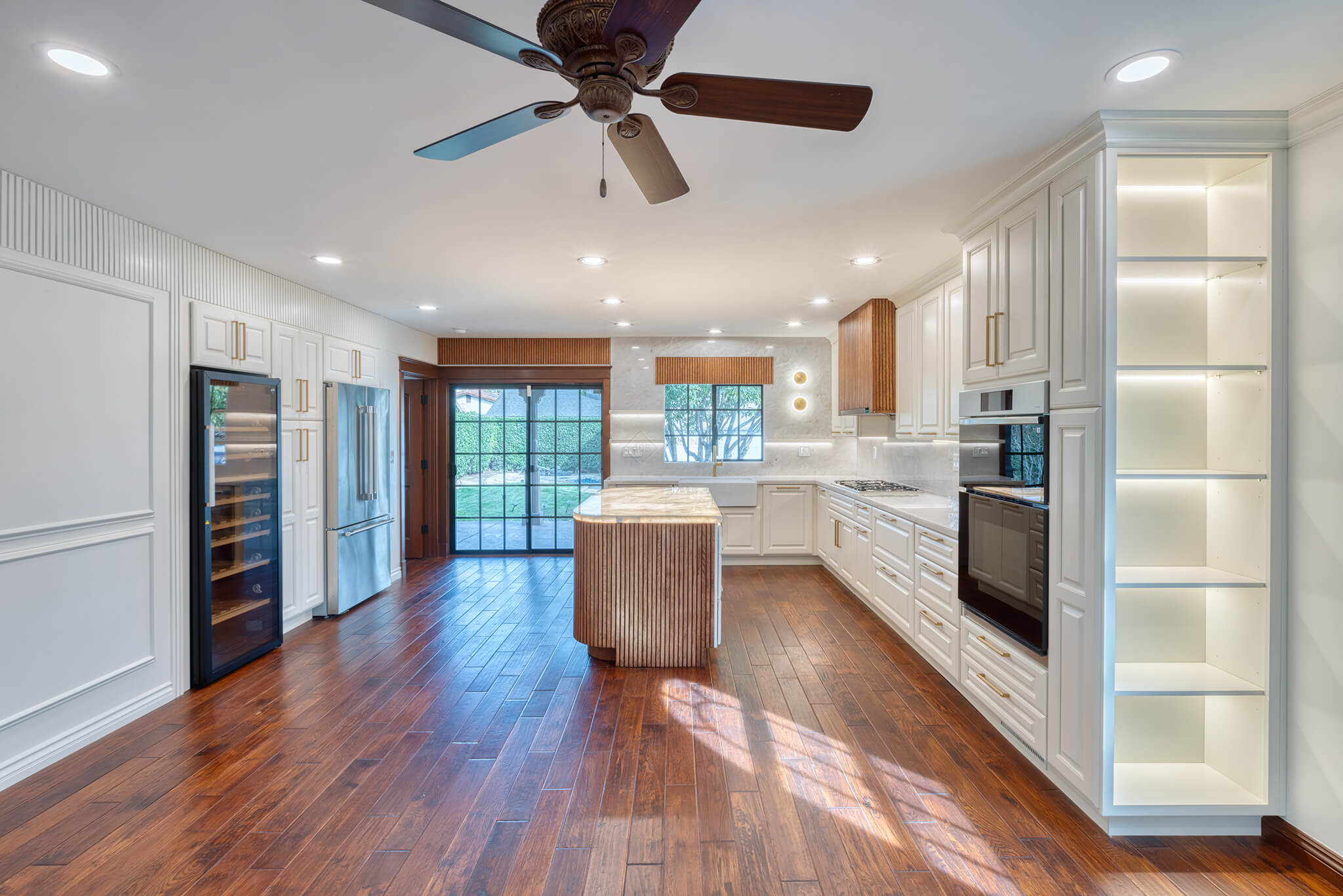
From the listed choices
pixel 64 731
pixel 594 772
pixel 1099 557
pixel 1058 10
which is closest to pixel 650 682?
pixel 594 772

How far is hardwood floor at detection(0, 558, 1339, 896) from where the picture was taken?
1.91 meters

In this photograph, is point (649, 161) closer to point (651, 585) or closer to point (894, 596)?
point (651, 585)

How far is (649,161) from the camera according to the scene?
1644mm

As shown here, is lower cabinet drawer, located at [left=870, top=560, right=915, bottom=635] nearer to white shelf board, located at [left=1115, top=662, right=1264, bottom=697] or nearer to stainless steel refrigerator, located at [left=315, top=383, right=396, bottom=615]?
white shelf board, located at [left=1115, top=662, right=1264, bottom=697]

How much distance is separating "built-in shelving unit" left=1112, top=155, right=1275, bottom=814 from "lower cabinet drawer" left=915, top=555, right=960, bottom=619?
938 mm

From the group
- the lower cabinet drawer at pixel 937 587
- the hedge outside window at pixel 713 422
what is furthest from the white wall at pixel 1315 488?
the hedge outside window at pixel 713 422

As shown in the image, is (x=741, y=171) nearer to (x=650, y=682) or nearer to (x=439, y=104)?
(x=439, y=104)

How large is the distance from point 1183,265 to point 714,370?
4814mm

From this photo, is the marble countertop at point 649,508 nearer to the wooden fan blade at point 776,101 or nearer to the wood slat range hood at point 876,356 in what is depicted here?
the wood slat range hood at point 876,356

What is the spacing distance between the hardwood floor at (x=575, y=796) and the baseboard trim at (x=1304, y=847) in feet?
0.13

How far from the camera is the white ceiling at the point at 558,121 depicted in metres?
1.56

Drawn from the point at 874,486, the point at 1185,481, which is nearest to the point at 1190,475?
the point at 1185,481

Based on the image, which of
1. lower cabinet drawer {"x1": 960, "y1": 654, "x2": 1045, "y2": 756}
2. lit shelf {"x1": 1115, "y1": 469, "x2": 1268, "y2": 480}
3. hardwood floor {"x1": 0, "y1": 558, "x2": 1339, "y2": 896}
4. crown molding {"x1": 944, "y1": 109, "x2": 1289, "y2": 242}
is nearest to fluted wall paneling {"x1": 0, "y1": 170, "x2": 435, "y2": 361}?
hardwood floor {"x1": 0, "y1": 558, "x2": 1339, "y2": 896}

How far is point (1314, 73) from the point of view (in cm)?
179
